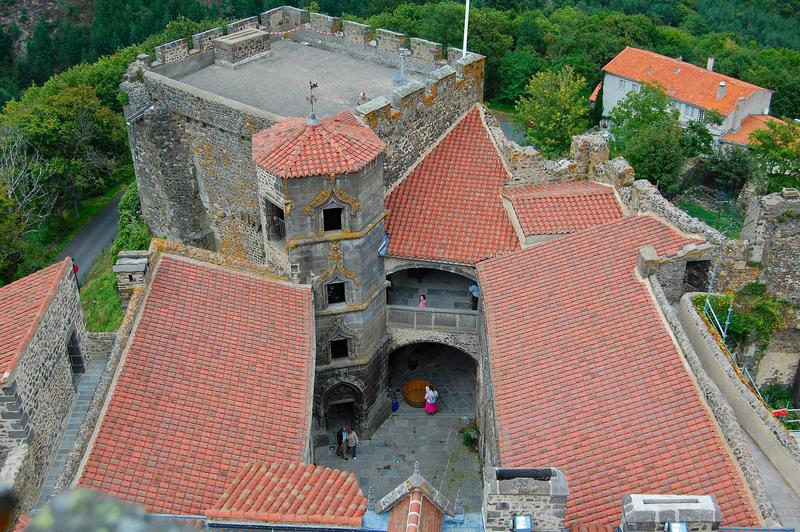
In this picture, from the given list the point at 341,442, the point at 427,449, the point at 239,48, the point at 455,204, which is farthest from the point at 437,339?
the point at 239,48

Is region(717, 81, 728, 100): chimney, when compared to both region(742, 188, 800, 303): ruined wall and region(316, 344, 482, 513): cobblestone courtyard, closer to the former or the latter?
region(742, 188, 800, 303): ruined wall

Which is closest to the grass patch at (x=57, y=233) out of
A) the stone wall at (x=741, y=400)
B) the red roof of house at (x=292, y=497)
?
the red roof of house at (x=292, y=497)

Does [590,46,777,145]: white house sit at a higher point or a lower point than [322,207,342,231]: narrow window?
lower

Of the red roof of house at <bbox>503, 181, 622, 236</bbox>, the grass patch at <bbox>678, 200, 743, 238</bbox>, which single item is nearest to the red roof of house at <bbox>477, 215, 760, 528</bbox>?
the red roof of house at <bbox>503, 181, 622, 236</bbox>

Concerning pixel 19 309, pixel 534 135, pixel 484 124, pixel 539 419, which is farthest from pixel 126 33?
pixel 539 419

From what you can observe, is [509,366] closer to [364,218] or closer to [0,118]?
[364,218]

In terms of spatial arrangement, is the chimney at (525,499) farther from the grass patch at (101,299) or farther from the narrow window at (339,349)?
the grass patch at (101,299)

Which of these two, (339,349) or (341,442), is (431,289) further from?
(341,442)
